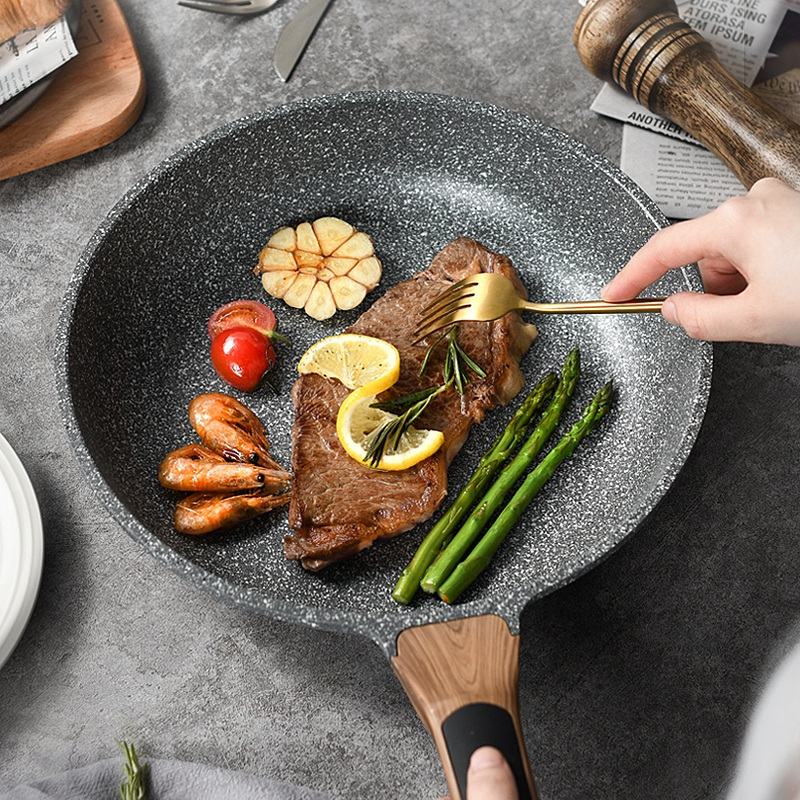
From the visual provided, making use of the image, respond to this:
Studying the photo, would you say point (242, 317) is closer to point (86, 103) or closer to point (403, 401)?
point (403, 401)

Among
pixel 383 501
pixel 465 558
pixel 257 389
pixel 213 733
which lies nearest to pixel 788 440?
pixel 465 558

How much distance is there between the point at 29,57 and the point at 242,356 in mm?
1061

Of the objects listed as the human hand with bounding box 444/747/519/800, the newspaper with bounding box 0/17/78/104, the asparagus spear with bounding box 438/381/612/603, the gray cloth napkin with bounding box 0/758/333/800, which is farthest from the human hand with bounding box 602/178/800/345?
the newspaper with bounding box 0/17/78/104

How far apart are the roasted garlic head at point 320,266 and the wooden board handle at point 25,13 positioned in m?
0.84

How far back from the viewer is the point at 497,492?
180 cm

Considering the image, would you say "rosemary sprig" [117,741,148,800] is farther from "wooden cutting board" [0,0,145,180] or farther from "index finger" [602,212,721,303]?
"wooden cutting board" [0,0,145,180]

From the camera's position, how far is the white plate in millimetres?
1677

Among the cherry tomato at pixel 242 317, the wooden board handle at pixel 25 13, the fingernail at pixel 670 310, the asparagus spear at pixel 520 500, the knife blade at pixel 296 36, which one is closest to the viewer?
the fingernail at pixel 670 310

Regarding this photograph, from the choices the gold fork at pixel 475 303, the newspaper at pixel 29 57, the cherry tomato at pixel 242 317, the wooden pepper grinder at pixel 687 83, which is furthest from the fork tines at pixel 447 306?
the newspaper at pixel 29 57

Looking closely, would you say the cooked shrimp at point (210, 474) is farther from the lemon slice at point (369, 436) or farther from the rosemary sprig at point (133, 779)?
the rosemary sprig at point (133, 779)

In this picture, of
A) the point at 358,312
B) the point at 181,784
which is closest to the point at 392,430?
the point at 358,312

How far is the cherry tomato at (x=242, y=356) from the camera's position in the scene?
191 centimetres

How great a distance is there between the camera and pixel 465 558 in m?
1.73

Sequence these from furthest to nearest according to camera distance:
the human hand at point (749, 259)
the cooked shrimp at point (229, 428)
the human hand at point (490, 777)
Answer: the cooked shrimp at point (229, 428)
the human hand at point (749, 259)
the human hand at point (490, 777)
